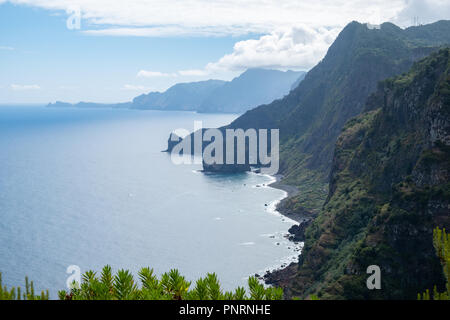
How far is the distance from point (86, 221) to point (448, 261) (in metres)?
188

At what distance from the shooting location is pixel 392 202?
112 meters

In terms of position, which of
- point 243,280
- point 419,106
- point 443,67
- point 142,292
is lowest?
point 243,280

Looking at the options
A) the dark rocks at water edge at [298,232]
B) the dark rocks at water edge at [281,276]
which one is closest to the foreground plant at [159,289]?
the dark rocks at water edge at [281,276]

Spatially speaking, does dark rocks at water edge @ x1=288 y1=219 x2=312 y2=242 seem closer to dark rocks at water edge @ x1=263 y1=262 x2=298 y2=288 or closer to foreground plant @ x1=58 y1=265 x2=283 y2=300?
dark rocks at water edge @ x1=263 y1=262 x2=298 y2=288

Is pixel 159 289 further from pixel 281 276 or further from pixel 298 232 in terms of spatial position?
pixel 298 232

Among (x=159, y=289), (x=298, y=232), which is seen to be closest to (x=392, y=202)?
(x=298, y=232)

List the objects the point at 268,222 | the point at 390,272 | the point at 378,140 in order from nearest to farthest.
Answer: the point at 390,272
the point at 378,140
the point at 268,222

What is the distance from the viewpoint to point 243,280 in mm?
134500

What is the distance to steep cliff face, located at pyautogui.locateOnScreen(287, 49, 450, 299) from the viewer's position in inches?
3868
